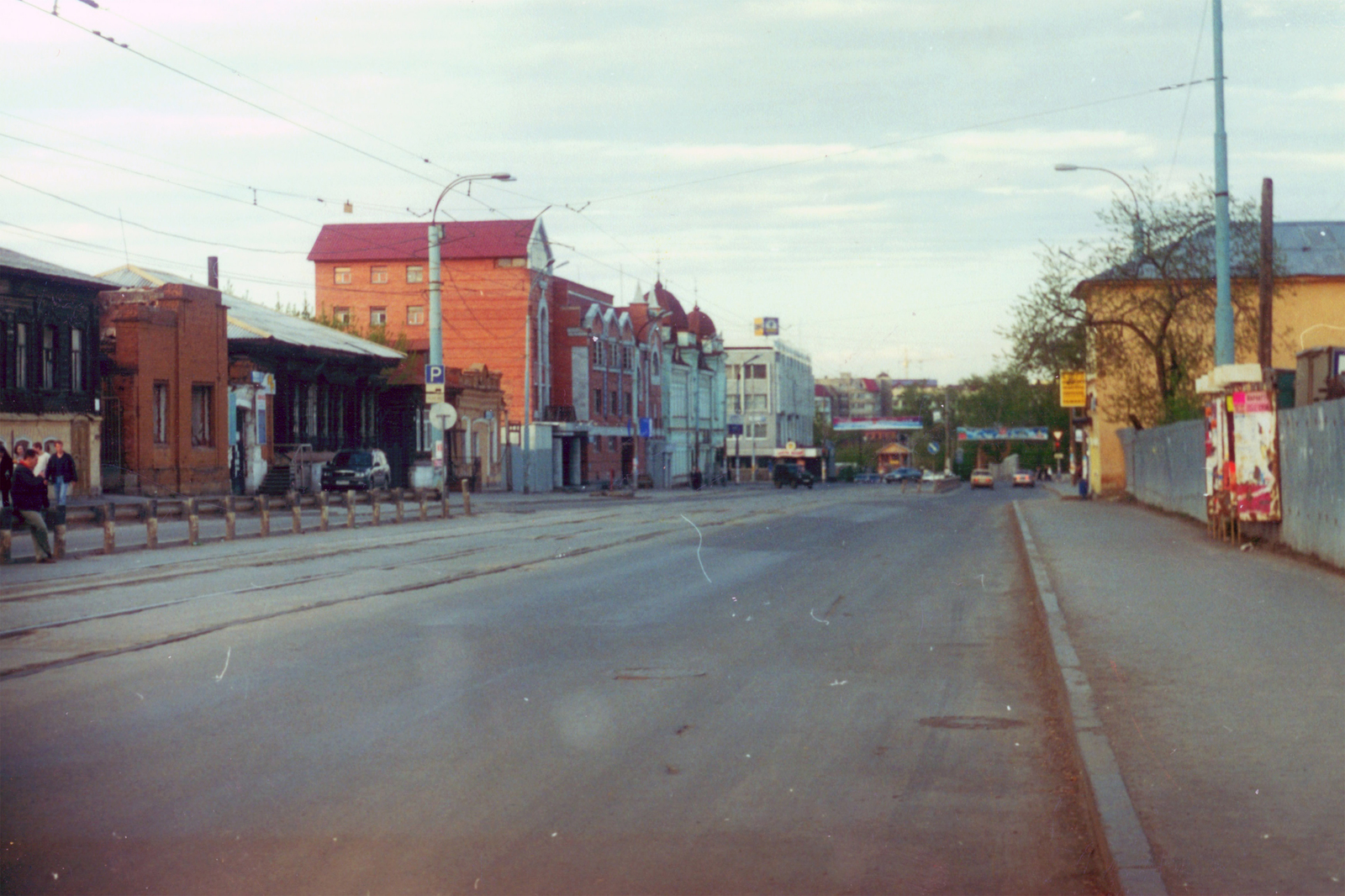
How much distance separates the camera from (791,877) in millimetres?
5348

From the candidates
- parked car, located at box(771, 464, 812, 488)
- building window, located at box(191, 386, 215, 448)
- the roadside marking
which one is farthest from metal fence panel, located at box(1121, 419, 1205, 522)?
parked car, located at box(771, 464, 812, 488)

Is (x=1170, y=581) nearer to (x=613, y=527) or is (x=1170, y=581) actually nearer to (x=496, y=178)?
(x=613, y=527)

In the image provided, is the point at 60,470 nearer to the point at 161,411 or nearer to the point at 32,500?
the point at 32,500

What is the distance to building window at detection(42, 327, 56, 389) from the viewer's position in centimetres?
3691

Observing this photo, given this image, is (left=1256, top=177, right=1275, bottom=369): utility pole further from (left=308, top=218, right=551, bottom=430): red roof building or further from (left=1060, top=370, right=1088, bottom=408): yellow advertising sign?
(left=308, top=218, right=551, bottom=430): red roof building

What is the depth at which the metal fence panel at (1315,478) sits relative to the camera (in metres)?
16.2

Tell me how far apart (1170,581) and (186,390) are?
33.1m

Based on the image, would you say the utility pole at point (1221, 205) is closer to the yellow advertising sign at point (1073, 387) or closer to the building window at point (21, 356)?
the yellow advertising sign at point (1073, 387)

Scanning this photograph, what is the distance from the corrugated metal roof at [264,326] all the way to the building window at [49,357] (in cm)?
591

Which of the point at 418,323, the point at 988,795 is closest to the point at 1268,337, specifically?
the point at 988,795

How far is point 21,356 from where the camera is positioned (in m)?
36.1

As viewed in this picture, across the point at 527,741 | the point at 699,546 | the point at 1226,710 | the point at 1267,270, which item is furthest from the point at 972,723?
the point at 1267,270

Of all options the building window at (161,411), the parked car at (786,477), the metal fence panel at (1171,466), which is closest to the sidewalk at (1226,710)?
the metal fence panel at (1171,466)

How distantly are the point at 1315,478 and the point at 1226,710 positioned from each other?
35.0ft
